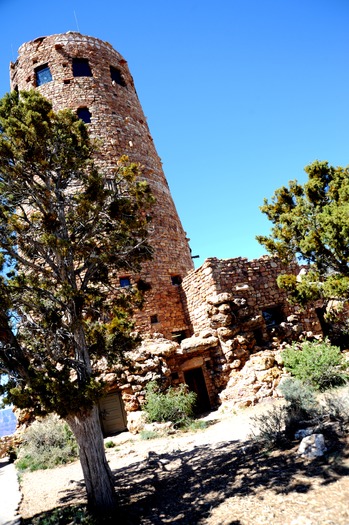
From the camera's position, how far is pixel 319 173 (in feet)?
26.7

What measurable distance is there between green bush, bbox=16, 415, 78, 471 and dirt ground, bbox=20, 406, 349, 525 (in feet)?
2.26

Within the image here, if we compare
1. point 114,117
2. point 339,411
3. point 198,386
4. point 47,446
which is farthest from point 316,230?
point 114,117

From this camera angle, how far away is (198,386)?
13336mm

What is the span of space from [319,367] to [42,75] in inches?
801

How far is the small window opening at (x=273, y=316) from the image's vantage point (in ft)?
45.2

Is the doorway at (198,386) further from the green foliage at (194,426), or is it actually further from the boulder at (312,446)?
the boulder at (312,446)

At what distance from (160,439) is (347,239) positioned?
7803mm

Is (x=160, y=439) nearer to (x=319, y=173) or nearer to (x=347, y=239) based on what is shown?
(x=347, y=239)

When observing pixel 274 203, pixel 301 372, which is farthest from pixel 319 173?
pixel 301 372

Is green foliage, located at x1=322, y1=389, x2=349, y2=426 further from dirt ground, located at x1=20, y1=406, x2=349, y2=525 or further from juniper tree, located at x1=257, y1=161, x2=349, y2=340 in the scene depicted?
juniper tree, located at x1=257, y1=161, x2=349, y2=340

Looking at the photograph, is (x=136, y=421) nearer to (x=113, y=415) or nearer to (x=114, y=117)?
(x=113, y=415)

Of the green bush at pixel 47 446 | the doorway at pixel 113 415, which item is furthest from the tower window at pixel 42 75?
the green bush at pixel 47 446

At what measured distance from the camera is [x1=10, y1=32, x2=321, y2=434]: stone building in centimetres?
1220

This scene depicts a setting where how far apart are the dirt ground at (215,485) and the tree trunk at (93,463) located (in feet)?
1.48
